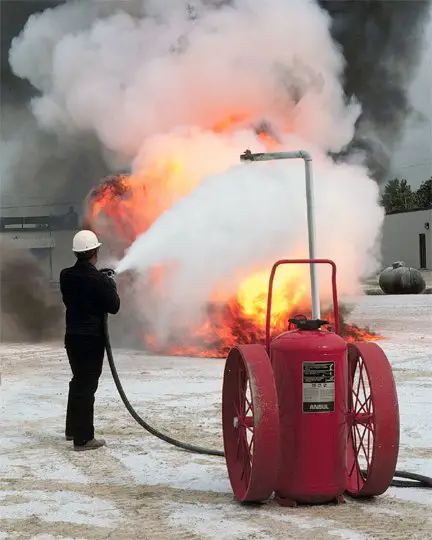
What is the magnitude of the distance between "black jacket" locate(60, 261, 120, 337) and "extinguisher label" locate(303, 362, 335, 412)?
2226 mm

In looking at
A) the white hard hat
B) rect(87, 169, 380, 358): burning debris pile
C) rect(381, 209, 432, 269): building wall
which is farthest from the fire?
rect(381, 209, 432, 269): building wall

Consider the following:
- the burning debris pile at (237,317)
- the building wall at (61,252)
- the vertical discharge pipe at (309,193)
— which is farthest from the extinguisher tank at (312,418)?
the building wall at (61,252)

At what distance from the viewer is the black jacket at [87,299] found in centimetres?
618

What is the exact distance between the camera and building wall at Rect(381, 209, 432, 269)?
41219mm

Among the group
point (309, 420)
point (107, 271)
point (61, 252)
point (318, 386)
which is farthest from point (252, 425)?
point (61, 252)

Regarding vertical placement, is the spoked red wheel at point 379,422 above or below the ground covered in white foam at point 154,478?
above

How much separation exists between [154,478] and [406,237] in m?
38.6

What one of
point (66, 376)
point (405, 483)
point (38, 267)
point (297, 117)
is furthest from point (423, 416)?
point (38, 267)

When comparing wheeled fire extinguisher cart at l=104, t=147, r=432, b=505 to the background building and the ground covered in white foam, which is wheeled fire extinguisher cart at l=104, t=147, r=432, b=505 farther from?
the background building

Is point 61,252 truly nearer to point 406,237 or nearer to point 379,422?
point 406,237

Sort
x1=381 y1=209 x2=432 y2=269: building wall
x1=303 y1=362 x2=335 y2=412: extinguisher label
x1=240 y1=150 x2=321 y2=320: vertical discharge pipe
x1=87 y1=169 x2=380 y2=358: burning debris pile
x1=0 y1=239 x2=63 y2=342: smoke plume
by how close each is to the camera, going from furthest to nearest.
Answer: x1=381 y1=209 x2=432 y2=269: building wall → x1=0 y1=239 x2=63 y2=342: smoke plume → x1=87 y1=169 x2=380 y2=358: burning debris pile → x1=240 y1=150 x2=321 y2=320: vertical discharge pipe → x1=303 y1=362 x2=335 y2=412: extinguisher label

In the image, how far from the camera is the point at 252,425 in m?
4.53

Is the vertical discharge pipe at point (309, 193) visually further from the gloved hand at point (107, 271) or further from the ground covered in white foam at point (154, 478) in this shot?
the gloved hand at point (107, 271)

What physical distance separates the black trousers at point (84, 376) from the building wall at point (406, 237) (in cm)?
3692
